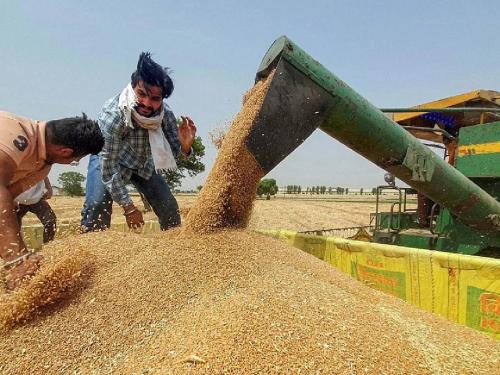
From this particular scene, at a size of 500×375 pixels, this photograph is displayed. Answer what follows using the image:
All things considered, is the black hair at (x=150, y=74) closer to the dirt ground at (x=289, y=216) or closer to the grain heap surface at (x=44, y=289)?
the dirt ground at (x=289, y=216)

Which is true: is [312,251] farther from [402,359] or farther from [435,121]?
[435,121]

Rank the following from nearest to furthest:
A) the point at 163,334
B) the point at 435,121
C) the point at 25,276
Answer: the point at 163,334
the point at 25,276
the point at 435,121

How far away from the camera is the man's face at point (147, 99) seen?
3016 millimetres

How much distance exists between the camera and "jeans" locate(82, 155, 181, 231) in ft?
11.0

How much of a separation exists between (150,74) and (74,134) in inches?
31.0

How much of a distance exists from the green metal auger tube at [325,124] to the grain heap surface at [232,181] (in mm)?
58

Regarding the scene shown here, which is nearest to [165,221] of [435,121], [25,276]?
[25,276]

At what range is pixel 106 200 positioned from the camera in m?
3.39

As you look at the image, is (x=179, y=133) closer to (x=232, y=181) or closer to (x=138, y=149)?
(x=138, y=149)

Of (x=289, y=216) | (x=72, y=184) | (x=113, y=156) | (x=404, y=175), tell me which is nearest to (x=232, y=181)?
(x=404, y=175)

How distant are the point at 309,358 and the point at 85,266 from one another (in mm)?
1219

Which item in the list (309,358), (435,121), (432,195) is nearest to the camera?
(309,358)

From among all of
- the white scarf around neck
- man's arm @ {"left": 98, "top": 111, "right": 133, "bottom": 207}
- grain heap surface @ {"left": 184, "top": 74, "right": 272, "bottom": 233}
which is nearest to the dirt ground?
grain heap surface @ {"left": 184, "top": 74, "right": 272, "bottom": 233}

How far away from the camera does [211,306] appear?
1787 millimetres
